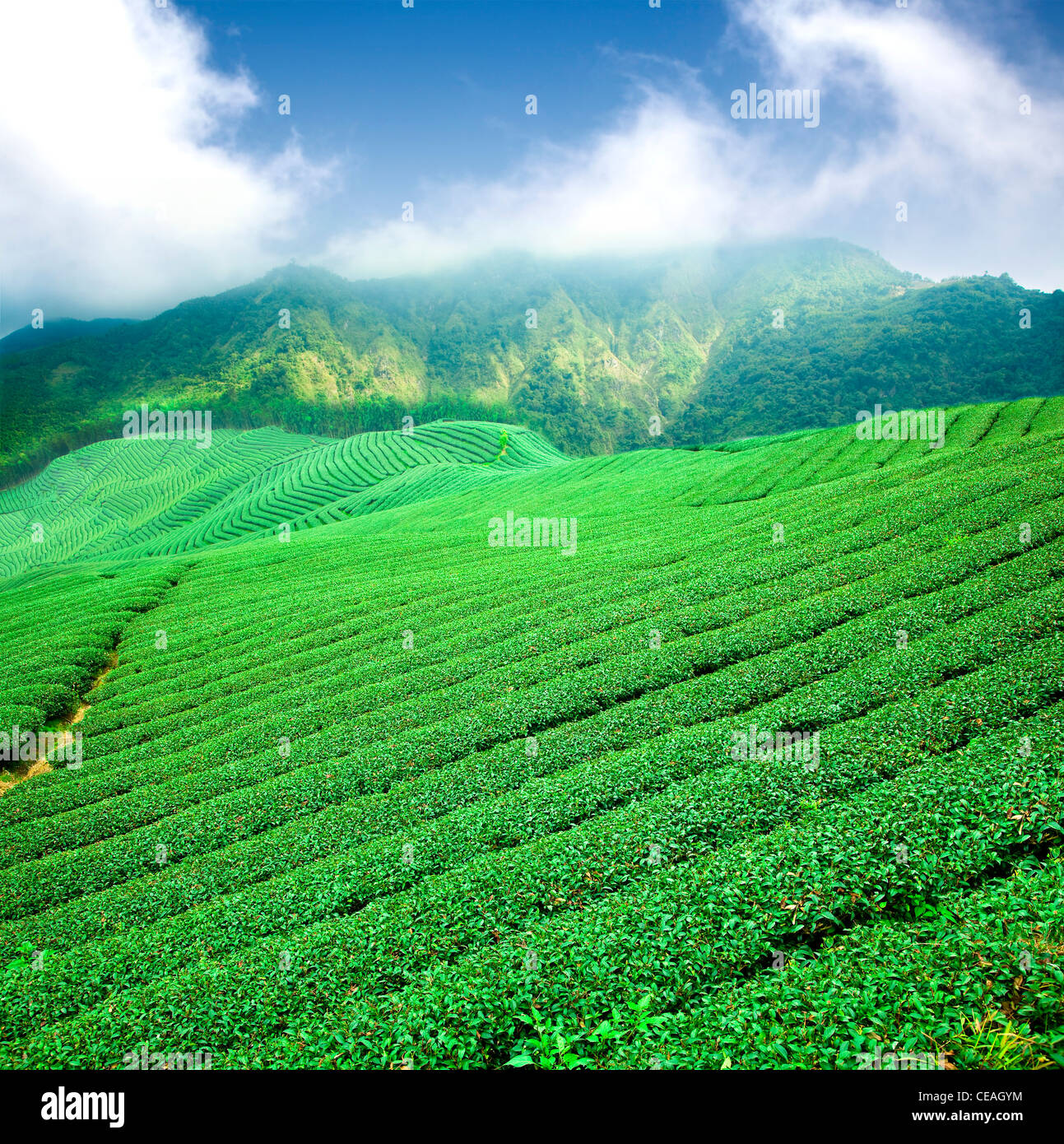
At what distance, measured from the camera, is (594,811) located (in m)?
16.2

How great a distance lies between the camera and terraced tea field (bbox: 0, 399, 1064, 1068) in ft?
31.7

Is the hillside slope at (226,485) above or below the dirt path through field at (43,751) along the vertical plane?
above

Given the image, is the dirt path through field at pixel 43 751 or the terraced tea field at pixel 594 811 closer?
the terraced tea field at pixel 594 811

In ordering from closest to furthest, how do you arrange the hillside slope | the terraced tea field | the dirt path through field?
the terraced tea field → the dirt path through field → the hillside slope

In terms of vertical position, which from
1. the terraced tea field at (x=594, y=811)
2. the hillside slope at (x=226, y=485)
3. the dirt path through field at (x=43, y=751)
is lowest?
the dirt path through field at (x=43, y=751)

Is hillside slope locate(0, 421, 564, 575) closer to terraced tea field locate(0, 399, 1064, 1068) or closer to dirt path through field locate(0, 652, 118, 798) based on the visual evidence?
dirt path through field locate(0, 652, 118, 798)

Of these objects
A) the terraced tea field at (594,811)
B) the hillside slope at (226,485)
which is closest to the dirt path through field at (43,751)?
the terraced tea field at (594,811)

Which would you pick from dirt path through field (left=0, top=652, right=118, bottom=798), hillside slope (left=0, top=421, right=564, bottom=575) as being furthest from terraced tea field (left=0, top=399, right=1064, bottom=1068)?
hillside slope (left=0, top=421, right=564, bottom=575)

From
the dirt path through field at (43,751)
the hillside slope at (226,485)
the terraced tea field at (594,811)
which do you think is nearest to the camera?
the terraced tea field at (594,811)

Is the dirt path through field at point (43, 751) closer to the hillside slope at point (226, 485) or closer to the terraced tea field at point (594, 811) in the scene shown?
the terraced tea field at point (594, 811)

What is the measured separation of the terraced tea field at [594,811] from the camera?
9.66 metres

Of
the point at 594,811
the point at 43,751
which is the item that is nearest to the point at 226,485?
the point at 43,751

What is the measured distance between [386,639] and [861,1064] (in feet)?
94.8
